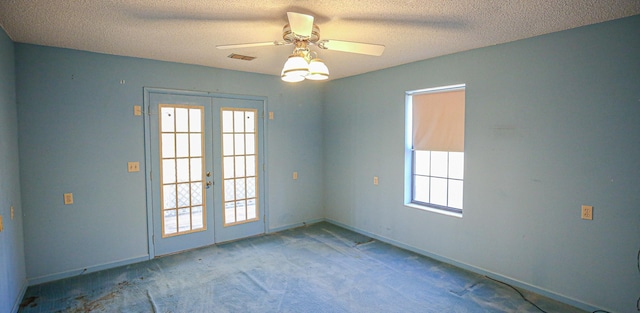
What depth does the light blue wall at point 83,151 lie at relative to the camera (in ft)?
11.1

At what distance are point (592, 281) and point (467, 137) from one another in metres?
1.72

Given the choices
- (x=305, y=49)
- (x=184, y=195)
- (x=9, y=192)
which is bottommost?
(x=184, y=195)

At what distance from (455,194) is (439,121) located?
3.01 ft

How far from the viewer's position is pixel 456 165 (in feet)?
13.0

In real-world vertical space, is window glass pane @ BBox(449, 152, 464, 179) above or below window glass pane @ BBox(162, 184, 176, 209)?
above

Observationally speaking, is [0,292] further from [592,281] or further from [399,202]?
[592,281]

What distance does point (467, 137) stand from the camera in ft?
12.1

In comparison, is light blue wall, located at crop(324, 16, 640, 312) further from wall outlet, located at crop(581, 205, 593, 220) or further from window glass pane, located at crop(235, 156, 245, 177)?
window glass pane, located at crop(235, 156, 245, 177)

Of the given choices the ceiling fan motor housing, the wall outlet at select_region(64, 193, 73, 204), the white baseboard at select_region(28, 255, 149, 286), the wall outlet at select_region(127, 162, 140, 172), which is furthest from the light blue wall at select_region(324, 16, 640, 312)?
the wall outlet at select_region(64, 193, 73, 204)

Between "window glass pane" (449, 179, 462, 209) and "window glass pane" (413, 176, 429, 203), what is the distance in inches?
13.3

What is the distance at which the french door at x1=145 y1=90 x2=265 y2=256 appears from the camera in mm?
4141

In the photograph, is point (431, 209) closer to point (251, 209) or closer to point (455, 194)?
point (455, 194)

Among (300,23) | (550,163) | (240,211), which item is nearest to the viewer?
(300,23)

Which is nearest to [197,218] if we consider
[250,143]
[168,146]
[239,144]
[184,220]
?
[184,220]
